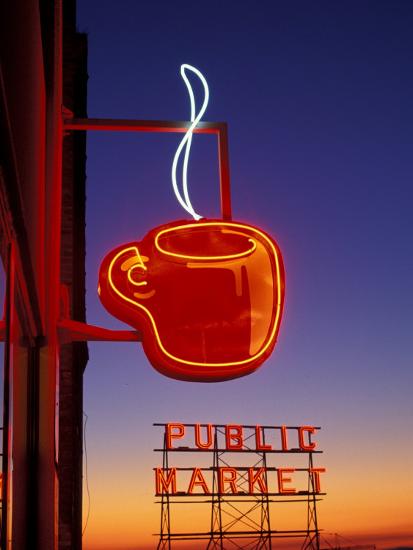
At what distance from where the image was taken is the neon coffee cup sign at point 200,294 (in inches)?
235

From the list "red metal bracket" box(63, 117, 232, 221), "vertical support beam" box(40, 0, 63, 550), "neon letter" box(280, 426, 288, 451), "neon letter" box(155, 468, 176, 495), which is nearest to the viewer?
"vertical support beam" box(40, 0, 63, 550)

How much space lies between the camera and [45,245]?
18.2ft

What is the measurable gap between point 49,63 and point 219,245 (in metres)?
1.73

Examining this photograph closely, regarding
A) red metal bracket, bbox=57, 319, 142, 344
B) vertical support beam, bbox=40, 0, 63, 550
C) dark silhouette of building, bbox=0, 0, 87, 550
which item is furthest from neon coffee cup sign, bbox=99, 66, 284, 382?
vertical support beam, bbox=40, 0, 63, 550

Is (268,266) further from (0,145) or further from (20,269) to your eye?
(0,145)

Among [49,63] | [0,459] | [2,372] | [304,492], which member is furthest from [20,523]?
[304,492]

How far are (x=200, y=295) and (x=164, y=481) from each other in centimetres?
2801

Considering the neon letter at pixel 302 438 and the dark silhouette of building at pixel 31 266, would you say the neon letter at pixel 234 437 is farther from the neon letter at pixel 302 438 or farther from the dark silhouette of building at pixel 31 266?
the dark silhouette of building at pixel 31 266

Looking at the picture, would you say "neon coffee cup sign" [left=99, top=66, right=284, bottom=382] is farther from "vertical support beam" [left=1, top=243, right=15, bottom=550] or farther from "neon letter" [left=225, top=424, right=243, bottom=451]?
"neon letter" [left=225, top=424, right=243, bottom=451]

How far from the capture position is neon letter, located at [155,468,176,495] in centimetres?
3288

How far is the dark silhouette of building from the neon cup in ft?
1.90

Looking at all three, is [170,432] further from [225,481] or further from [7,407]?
[7,407]

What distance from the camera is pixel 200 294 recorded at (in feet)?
20.2

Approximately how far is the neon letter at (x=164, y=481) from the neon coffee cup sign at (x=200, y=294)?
27.8 meters
